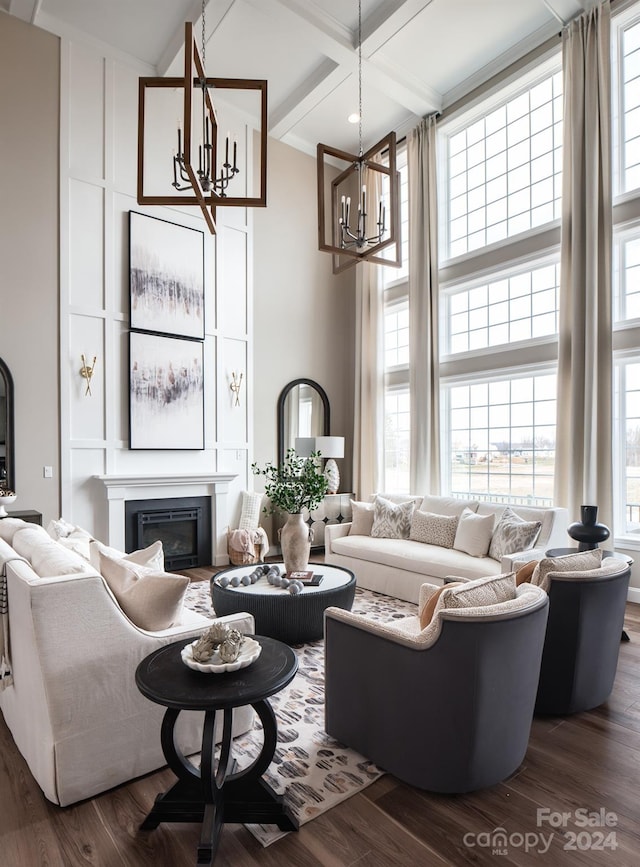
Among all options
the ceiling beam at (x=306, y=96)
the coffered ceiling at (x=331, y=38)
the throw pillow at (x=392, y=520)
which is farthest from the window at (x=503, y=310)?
the ceiling beam at (x=306, y=96)

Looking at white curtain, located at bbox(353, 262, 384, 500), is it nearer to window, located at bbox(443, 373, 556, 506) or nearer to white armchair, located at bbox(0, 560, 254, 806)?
window, located at bbox(443, 373, 556, 506)

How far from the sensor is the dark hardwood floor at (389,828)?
5.51 ft

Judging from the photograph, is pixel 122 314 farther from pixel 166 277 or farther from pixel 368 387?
pixel 368 387

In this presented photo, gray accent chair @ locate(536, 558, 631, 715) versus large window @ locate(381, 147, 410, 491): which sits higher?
large window @ locate(381, 147, 410, 491)

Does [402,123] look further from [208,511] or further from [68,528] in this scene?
[68,528]

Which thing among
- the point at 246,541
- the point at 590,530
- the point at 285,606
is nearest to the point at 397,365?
the point at 246,541

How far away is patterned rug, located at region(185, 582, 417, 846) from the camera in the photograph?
76.2 inches

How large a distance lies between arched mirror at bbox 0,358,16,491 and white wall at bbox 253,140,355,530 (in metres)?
2.66

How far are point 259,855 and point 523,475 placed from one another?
15.0 ft

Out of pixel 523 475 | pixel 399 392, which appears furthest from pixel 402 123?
pixel 523 475

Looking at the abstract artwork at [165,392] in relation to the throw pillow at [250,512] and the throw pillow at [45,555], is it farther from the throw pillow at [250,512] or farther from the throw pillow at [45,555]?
the throw pillow at [45,555]

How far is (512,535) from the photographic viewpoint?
416 centimetres

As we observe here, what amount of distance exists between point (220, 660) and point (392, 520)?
12.1 feet

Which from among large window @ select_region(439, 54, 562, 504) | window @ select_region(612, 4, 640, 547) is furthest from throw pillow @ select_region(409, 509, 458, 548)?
window @ select_region(612, 4, 640, 547)
